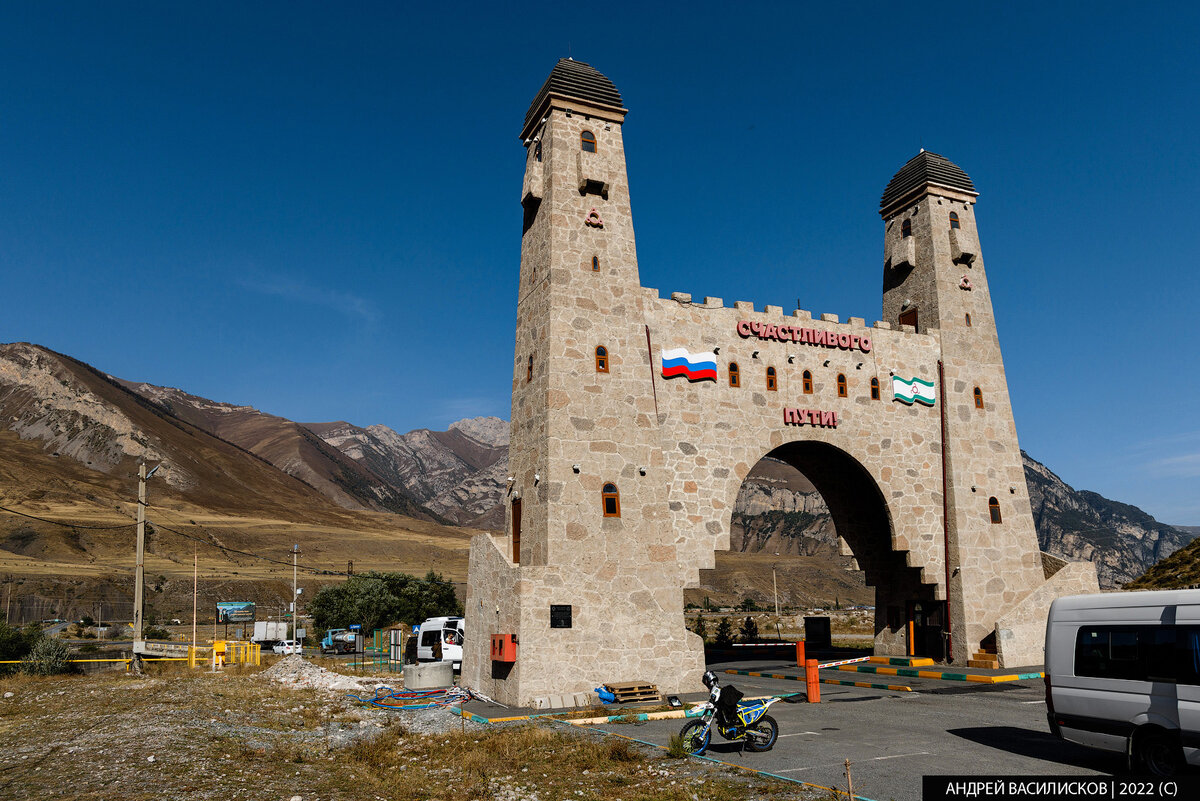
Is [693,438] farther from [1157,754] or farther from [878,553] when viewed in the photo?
[1157,754]

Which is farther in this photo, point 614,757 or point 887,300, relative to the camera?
point 887,300

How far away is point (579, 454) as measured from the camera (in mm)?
23156

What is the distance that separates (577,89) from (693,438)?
12072mm

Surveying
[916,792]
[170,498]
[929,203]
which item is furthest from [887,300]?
Answer: [170,498]

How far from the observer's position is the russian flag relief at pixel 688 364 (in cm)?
2595

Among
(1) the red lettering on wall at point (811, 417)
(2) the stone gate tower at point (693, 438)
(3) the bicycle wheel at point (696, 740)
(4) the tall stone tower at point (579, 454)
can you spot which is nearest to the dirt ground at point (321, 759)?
(3) the bicycle wheel at point (696, 740)

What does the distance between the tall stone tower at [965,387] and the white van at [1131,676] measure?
17692 mm

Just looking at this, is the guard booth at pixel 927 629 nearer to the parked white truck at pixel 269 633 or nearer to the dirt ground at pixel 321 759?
the dirt ground at pixel 321 759

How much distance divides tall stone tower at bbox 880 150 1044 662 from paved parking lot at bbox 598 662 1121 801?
6430 millimetres

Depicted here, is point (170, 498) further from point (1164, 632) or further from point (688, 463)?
point (1164, 632)

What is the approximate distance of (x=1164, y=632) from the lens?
10.6 m

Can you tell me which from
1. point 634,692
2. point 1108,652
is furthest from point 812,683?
point 1108,652

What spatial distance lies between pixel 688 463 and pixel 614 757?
12952 millimetres

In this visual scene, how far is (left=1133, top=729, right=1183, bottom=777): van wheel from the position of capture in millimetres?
10148
